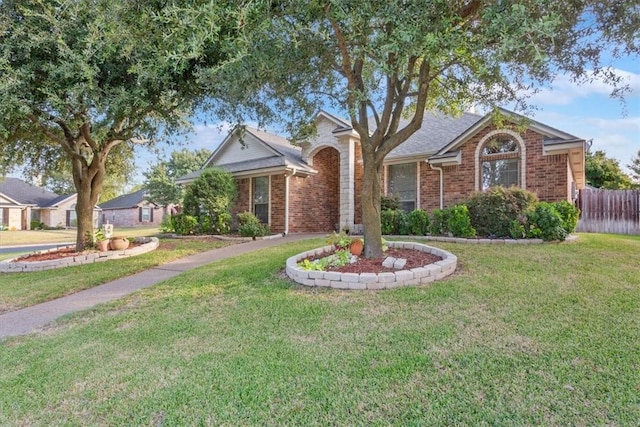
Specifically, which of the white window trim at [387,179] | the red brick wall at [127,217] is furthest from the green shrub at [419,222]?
the red brick wall at [127,217]

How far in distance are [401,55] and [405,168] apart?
953 cm

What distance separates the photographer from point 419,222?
11.3m

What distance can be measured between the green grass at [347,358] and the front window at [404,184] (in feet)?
27.7

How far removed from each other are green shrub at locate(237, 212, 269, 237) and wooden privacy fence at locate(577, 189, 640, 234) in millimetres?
12877

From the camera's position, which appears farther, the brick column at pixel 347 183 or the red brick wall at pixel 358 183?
the red brick wall at pixel 358 183

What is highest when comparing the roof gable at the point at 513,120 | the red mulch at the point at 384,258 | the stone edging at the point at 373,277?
the roof gable at the point at 513,120

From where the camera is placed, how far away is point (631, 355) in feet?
10.6

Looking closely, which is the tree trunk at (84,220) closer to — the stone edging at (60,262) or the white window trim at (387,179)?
the stone edging at (60,262)

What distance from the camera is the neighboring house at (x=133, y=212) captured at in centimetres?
4056

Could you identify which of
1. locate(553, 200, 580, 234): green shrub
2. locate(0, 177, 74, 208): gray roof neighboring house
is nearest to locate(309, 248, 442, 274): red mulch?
locate(553, 200, 580, 234): green shrub

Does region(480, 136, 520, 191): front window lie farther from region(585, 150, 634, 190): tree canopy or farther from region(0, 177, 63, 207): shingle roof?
region(0, 177, 63, 207): shingle roof

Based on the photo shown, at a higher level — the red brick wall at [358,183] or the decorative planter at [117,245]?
the red brick wall at [358,183]

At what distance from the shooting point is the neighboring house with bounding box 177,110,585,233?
37.0 feet

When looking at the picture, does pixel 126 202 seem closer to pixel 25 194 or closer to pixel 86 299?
pixel 25 194
